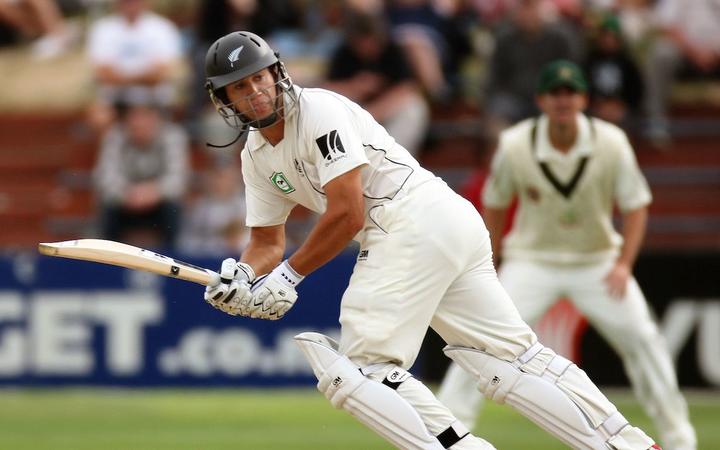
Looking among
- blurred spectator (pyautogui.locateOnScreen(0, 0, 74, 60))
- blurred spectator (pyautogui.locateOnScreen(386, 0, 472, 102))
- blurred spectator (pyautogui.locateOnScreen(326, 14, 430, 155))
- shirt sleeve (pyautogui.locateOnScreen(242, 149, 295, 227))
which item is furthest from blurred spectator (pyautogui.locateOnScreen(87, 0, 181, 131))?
shirt sleeve (pyautogui.locateOnScreen(242, 149, 295, 227))

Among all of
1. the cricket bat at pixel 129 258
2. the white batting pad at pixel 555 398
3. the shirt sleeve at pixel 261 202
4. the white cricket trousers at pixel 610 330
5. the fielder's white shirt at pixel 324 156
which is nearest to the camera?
the fielder's white shirt at pixel 324 156

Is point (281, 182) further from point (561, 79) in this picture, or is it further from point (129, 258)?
point (561, 79)

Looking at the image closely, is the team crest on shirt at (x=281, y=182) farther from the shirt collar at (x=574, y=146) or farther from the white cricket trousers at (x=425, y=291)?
the shirt collar at (x=574, y=146)

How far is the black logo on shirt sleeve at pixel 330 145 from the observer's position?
5730mm

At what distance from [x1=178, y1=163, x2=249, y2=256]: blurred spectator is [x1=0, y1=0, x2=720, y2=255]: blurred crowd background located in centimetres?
1

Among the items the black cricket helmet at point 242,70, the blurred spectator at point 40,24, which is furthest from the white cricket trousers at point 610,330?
the blurred spectator at point 40,24

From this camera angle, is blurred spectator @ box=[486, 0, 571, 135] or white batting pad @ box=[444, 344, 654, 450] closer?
white batting pad @ box=[444, 344, 654, 450]

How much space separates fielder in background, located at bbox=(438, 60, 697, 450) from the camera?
8.30m

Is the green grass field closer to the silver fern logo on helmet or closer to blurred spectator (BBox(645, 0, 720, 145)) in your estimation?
blurred spectator (BBox(645, 0, 720, 145))

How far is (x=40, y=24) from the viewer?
15555 mm

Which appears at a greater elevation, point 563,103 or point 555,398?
point 563,103

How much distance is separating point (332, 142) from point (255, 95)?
398 millimetres

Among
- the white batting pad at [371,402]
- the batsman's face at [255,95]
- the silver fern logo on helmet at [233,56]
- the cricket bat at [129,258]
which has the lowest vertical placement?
the white batting pad at [371,402]

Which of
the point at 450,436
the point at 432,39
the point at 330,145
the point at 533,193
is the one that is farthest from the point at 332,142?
the point at 432,39
